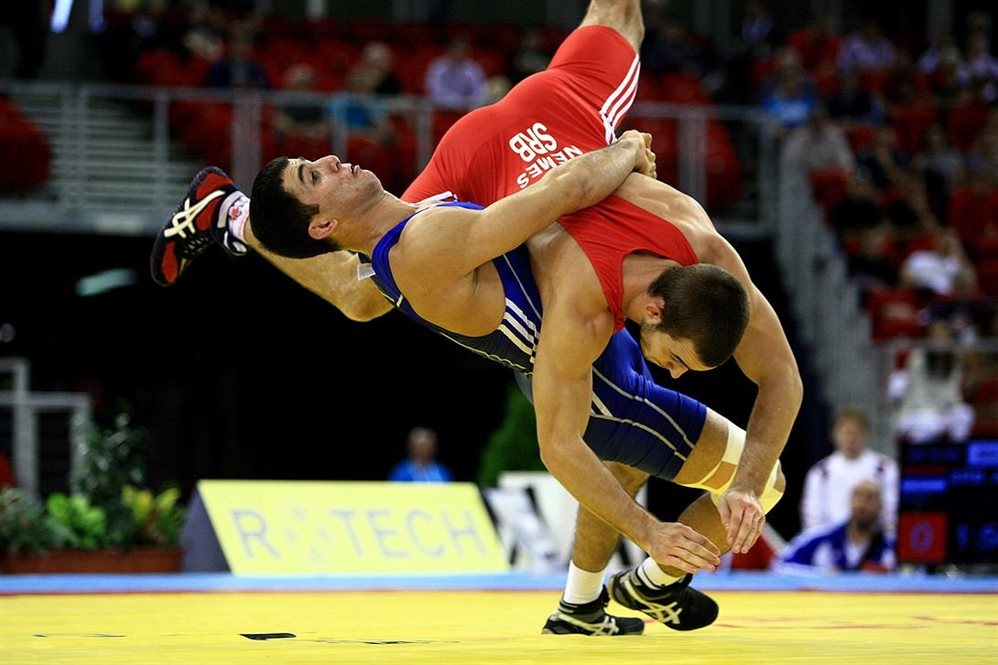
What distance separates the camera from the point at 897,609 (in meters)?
5.23

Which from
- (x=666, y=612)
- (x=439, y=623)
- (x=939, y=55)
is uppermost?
(x=939, y=55)

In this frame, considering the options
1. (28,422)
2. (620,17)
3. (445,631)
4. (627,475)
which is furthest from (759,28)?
(445,631)

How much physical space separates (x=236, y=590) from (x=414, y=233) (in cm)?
280

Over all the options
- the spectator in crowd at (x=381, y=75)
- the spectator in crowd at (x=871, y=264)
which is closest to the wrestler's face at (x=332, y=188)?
the spectator in crowd at (x=871, y=264)

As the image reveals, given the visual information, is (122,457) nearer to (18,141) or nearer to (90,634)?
(18,141)

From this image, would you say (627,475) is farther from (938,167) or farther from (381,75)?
(938,167)

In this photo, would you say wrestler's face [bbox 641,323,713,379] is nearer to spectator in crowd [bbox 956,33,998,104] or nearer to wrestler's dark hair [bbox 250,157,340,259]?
wrestler's dark hair [bbox 250,157,340,259]

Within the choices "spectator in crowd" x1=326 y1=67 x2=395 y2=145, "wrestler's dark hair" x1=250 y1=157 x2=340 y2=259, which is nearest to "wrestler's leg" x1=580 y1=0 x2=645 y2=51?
"wrestler's dark hair" x1=250 y1=157 x2=340 y2=259

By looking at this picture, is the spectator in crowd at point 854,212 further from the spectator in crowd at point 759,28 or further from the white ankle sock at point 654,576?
the white ankle sock at point 654,576

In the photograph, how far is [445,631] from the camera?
4113 mm

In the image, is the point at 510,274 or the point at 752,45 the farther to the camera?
the point at 752,45

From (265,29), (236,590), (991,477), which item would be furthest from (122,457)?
(265,29)

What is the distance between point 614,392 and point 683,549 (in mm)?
693

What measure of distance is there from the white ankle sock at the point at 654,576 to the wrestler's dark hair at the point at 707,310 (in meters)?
0.74
